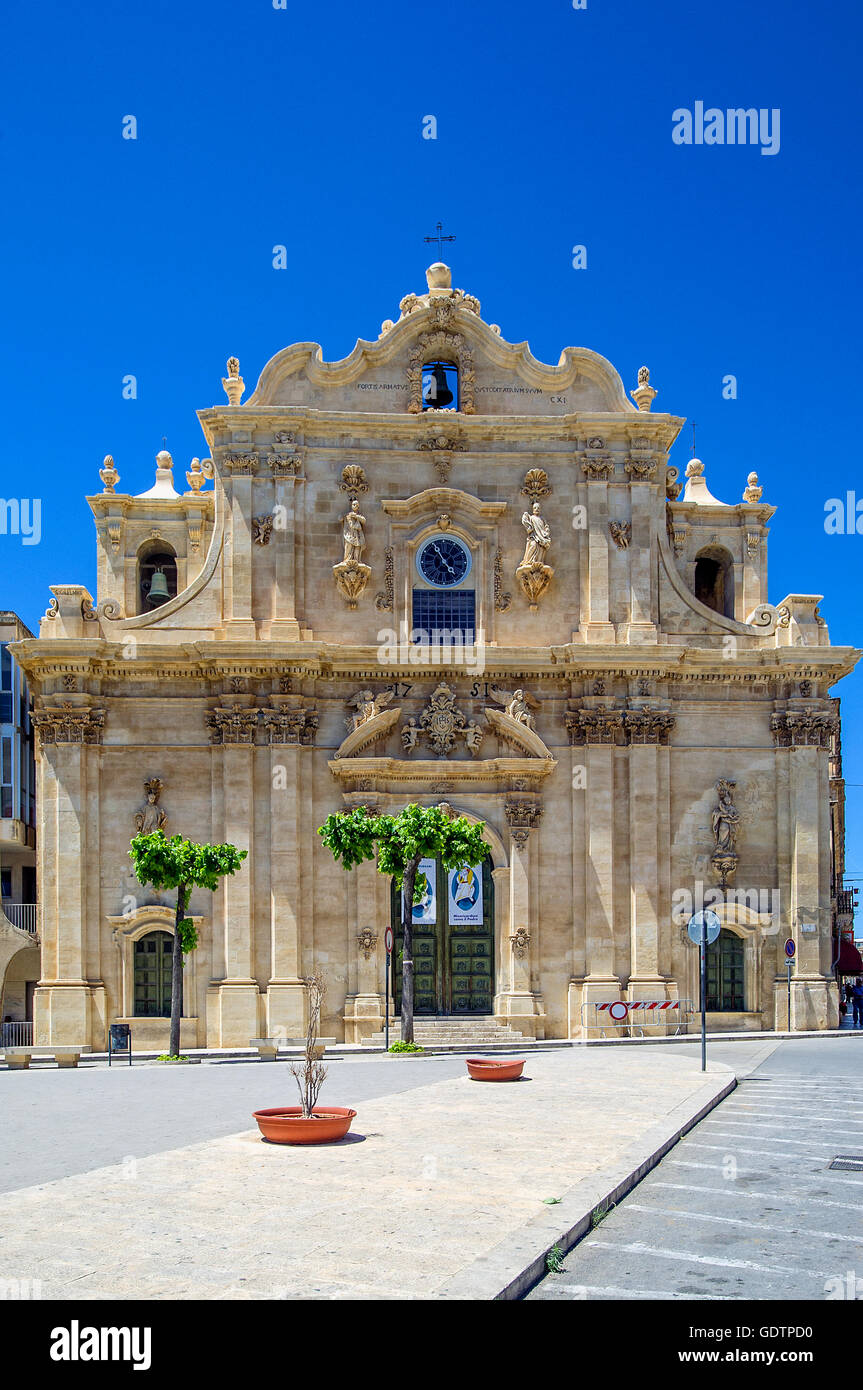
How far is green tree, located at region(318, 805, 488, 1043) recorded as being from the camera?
31.6 m

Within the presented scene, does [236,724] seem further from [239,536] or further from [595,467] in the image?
[595,467]

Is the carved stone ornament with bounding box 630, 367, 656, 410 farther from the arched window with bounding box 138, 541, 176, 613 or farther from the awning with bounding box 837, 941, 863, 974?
the awning with bounding box 837, 941, 863, 974

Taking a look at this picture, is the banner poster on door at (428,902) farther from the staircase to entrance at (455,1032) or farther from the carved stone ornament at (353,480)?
the carved stone ornament at (353,480)

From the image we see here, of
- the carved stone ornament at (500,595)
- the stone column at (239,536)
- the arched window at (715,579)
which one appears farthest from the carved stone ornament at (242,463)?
the arched window at (715,579)

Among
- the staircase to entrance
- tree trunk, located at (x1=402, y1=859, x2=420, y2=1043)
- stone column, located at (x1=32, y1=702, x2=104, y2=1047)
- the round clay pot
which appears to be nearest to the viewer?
the round clay pot

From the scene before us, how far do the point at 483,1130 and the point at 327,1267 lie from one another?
314 inches

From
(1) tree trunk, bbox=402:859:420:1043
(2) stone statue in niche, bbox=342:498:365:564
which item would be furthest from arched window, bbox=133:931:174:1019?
(2) stone statue in niche, bbox=342:498:365:564

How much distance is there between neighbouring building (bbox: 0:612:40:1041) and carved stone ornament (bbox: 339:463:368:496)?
13.4 m

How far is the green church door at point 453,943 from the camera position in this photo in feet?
122

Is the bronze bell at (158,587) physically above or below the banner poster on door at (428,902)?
above

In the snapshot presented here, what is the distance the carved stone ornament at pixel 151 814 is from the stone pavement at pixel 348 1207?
17085mm

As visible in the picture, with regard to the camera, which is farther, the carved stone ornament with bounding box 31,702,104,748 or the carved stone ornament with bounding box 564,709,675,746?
the carved stone ornament with bounding box 564,709,675,746

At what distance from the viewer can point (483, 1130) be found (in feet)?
58.5
